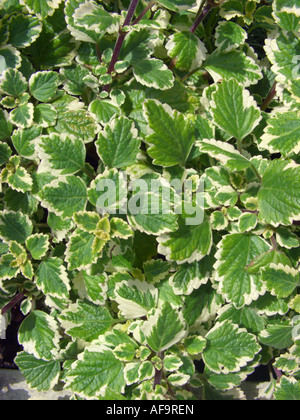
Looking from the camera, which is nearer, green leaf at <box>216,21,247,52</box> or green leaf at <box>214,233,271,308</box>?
green leaf at <box>214,233,271,308</box>

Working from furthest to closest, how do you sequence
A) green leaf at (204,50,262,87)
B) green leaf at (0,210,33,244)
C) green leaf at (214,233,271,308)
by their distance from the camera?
1. green leaf at (204,50,262,87)
2. green leaf at (0,210,33,244)
3. green leaf at (214,233,271,308)

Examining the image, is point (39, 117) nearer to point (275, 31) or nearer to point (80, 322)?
point (80, 322)

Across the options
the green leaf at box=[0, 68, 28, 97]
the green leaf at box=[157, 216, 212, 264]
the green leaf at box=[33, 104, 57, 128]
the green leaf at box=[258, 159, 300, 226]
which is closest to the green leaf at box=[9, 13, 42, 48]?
the green leaf at box=[0, 68, 28, 97]

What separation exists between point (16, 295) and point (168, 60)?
1042 millimetres

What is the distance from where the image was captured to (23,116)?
55.8 inches

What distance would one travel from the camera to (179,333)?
4.09ft

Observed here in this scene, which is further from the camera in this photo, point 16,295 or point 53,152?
point 16,295

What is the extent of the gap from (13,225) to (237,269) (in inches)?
29.6

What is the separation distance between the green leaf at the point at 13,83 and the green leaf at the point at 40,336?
77 cm

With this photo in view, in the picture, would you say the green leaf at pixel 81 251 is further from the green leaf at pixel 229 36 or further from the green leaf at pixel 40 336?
the green leaf at pixel 229 36

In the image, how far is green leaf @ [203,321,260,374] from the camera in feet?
4.49

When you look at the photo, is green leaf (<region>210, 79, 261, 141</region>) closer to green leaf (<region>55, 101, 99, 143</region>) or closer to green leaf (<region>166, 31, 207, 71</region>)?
green leaf (<region>166, 31, 207, 71</region>)

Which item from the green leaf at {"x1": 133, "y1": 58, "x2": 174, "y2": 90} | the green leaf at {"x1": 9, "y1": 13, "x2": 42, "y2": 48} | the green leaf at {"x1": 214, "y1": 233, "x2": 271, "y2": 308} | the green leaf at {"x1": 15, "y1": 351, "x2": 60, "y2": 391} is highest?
the green leaf at {"x1": 9, "y1": 13, "x2": 42, "y2": 48}
